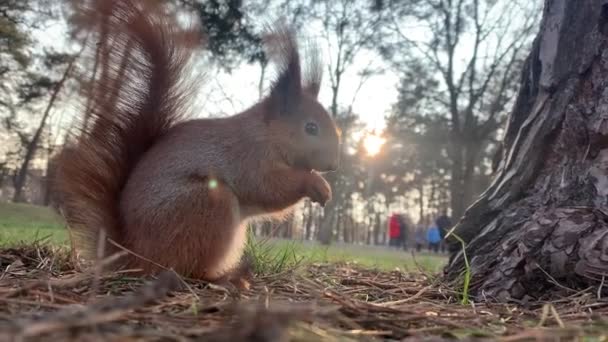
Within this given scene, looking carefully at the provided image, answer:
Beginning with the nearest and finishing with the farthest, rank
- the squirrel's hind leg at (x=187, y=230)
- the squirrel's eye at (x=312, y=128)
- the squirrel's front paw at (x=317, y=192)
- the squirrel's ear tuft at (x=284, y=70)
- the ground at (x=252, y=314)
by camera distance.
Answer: the ground at (x=252, y=314) → the squirrel's hind leg at (x=187, y=230) → the squirrel's ear tuft at (x=284, y=70) → the squirrel's front paw at (x=317, y=192) → the squirrel's eye at (x=312, y=128)

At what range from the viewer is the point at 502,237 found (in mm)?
1701

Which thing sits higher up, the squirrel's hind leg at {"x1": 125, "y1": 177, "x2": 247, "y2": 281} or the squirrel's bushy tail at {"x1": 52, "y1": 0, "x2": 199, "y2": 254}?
the squirrel's bushy tail at {"x1": 52, "y1": 0, "x2": 199, "y2": 254}

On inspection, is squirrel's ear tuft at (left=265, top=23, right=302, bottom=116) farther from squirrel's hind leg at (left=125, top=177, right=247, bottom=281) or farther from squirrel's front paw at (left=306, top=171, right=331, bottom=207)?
squirrel's hind leg at (left=125, top=177, right=247, bottom=281)

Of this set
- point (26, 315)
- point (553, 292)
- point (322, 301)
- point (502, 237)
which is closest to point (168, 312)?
point (26, 315)

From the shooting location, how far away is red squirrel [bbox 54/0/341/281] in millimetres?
1396

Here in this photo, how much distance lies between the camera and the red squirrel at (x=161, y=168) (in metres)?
1.40

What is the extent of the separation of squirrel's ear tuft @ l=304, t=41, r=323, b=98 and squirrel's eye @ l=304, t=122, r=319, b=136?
0.52 ft

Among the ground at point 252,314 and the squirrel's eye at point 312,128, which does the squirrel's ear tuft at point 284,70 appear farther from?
the ground at point 252,314

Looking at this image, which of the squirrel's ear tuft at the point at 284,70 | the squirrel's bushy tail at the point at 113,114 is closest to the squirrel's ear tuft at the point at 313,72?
the squirrel's ear tuft at the point at 284,70

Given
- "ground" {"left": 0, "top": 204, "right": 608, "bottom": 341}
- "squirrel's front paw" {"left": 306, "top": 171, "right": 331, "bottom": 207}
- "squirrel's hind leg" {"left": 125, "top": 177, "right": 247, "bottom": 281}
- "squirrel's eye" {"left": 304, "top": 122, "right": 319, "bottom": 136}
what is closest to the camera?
"ground" {"left": 0, "top": 204, "right": 608, "bottom": 341}

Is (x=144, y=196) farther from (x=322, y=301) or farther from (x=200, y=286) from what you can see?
(x=322, y=301)

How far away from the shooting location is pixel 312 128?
76.0 inches

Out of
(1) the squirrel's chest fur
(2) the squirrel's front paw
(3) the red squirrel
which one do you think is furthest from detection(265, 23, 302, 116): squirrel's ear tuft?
(1) the squirrel's chest fur

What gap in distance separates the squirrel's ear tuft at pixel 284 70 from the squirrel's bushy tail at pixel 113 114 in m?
0.32
